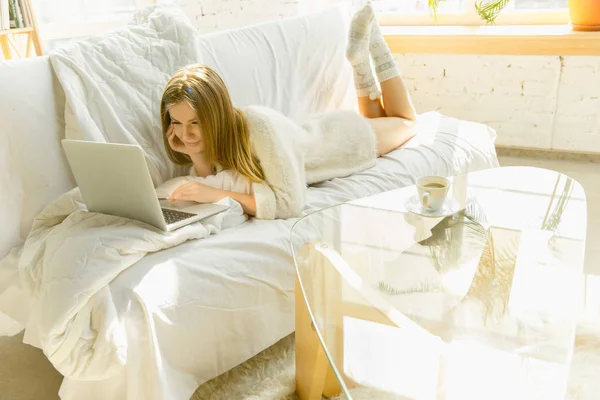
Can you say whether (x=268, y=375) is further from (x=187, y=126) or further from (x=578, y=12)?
(x=578, y=12)

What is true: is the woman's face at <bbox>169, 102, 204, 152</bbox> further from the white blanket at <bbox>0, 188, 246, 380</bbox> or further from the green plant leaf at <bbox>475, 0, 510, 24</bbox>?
the green plant leaf at <bbox>475, 0, 510, 24</bbox>

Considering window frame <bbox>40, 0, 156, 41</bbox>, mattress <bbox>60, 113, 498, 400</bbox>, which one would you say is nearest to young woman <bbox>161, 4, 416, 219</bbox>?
mattress <bbox>60, 113, 498, 400</bbox>

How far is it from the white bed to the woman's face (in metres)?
0.15

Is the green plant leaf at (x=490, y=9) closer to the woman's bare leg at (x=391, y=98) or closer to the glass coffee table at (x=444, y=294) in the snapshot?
the woman's bare leg at (x=391, y=98)

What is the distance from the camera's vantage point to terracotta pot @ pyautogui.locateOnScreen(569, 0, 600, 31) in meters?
2.71

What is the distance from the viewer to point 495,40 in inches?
111

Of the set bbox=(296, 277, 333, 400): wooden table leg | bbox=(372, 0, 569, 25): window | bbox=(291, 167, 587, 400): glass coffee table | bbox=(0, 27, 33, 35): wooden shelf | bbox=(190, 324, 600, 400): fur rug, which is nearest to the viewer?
bbox=(291, 167, 587, 400): glass coffee table

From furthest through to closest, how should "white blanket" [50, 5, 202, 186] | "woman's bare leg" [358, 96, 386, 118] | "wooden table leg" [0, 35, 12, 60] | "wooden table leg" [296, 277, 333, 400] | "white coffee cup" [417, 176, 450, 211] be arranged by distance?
"wooden table leg" [0, 35, 12, 60] < "woman's bare leg" [358, 96, 386, 118] < "white blanket" [50, 5, 202, 186] < "white coffee cup" [417, 176, 450, 211] < "wooden table leg" [296, 277, 333, 400]

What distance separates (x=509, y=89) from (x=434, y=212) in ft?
5.78

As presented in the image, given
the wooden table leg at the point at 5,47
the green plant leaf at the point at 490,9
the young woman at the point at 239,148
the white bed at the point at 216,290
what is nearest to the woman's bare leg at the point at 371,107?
the white bed at the point at 216,290

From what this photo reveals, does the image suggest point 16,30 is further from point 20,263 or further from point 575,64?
point 575,64

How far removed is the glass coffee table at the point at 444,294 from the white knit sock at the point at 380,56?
75cm

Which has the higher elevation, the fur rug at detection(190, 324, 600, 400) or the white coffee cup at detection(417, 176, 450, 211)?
the white coffee cup at detection(417, 176, 450, 211)

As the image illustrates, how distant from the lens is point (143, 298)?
1.27 meters
